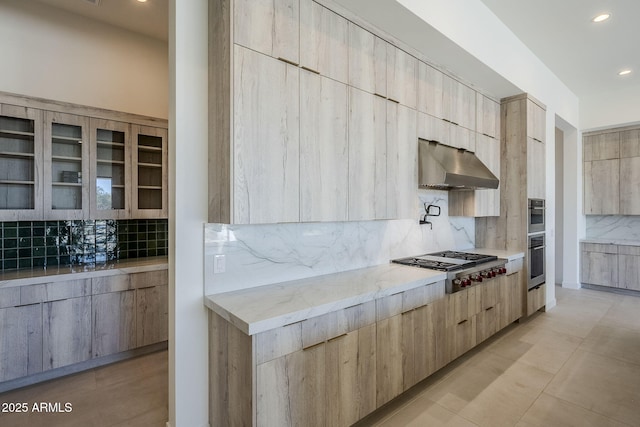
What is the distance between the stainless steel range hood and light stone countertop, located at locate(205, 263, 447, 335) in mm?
847

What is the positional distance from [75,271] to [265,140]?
2.29 m

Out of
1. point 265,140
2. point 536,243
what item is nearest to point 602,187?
point 536,243

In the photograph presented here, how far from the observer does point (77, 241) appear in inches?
126

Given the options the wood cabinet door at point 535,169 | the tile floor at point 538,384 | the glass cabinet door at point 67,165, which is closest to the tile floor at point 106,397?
the glass cabinet door at point 67,165

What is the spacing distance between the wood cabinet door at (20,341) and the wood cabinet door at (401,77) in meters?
3.47

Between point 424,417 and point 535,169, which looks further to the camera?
point 535,169

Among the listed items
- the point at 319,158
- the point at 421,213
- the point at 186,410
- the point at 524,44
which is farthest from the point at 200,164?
the point at 524,44

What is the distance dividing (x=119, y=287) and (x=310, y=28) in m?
2.79

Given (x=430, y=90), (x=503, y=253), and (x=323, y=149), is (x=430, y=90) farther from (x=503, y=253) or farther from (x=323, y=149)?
(x=503, y=253)

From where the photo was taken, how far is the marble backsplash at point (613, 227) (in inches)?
220

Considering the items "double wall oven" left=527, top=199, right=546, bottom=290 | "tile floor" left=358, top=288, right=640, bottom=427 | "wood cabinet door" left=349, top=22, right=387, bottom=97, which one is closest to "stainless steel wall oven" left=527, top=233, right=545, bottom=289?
"double wall oven" left=527, top=199, right=546, bottom=290

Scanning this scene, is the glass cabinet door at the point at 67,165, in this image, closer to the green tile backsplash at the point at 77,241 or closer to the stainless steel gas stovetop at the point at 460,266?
the green tile backsplash at the point at 77,241

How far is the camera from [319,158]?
2170mm

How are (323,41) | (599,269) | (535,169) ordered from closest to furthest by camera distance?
(323,41)
(535,169)
(599,269)
